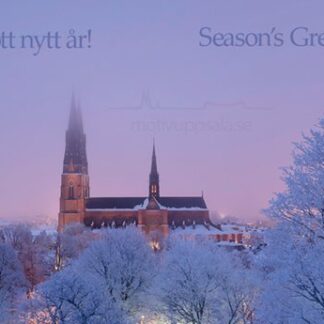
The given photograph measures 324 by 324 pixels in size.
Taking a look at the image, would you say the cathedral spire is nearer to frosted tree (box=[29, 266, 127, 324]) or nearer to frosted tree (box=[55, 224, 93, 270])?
frosted tree (box=[55, 224, 93, 270])

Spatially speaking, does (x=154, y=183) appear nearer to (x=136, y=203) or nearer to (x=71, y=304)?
(x=136, y=203)

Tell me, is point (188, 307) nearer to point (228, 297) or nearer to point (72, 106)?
point (228, 297)

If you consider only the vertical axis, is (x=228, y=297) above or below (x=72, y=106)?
below

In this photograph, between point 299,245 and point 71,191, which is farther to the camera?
point 71,191

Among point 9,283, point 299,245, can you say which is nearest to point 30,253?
point 9,283

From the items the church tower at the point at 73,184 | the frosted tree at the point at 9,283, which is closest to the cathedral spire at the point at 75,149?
the church tower at the point at 73,184

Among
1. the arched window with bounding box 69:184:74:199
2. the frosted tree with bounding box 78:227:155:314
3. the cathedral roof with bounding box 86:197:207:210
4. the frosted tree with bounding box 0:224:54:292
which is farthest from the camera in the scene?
the cathedral roof with bounding box 86:197:207:210

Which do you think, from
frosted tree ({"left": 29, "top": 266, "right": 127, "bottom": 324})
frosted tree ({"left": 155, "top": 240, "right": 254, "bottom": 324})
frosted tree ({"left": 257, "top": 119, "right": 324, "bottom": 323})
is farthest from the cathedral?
frosted tree ({"left": 257, "top": 119, "right": 324, "bottom": 323})

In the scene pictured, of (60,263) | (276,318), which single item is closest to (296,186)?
(276,318)
